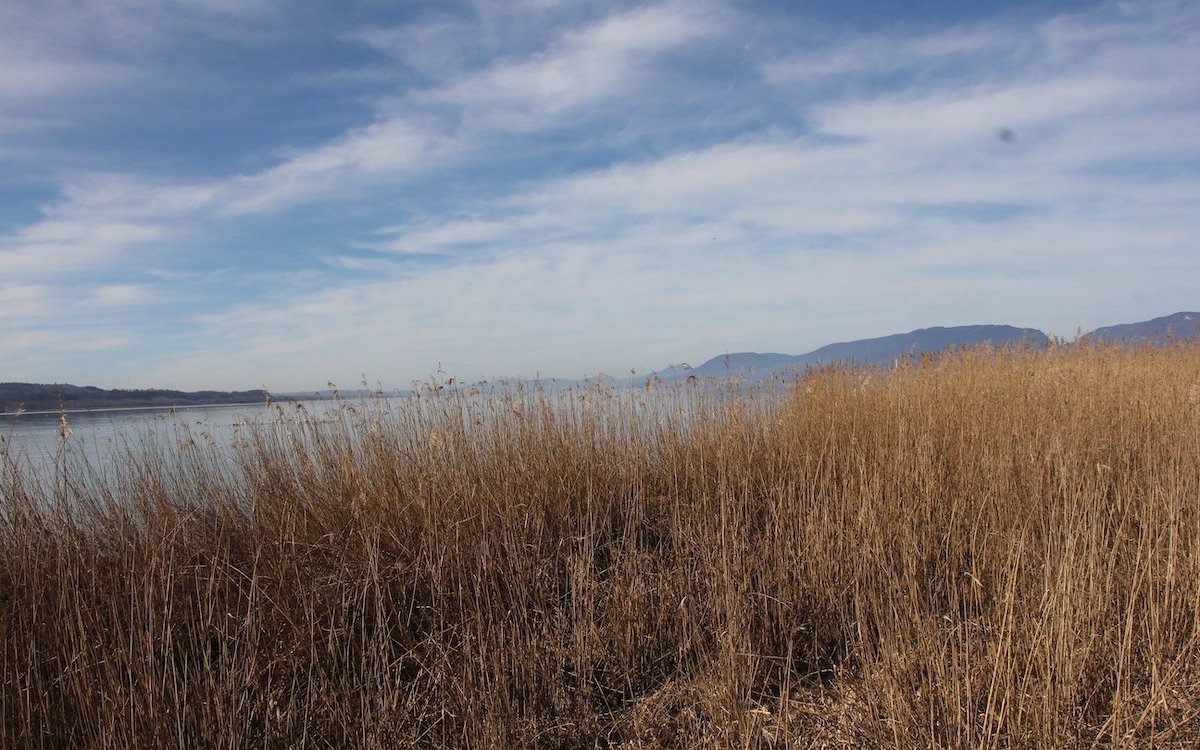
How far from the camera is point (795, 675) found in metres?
3.04

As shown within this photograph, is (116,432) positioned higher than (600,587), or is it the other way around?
(116,432)

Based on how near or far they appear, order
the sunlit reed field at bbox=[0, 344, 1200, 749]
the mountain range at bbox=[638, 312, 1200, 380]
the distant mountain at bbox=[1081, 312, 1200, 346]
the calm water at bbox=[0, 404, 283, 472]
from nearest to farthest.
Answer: the sunlit reed field at bbox=[0, 344, 1200, 749]
the calm water at bbox=[0, 404, 283, 472]
the mountain range at bbox=[638, 312, 1200, 380]
the distant mountain at bbox=[1081, 312, 1200, 346]

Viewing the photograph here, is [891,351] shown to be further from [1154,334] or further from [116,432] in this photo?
[116,432]

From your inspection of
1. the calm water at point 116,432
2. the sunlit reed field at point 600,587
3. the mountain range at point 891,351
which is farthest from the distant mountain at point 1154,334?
the calm water at point 116,432

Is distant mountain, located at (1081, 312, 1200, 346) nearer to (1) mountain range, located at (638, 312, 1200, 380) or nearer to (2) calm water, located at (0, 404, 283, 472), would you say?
(1) mountain range, located at (638, 312, 1200, 380)

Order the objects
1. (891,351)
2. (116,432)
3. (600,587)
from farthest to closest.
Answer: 1. (891,351)
2. (116,432)
3. (600,587)

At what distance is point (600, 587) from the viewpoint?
144 inches

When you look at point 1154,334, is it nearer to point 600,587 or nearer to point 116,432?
point 600,587

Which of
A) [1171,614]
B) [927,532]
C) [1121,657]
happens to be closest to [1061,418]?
[927,532]

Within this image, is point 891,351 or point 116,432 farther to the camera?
point 891,351

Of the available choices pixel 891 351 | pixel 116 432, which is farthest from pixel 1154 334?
pixel 116 432

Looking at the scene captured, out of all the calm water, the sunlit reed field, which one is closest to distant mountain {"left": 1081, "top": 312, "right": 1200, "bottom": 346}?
the sunlit reed field

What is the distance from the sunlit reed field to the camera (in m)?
2.35

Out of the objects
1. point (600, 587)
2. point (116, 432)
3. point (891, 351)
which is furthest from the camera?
point (891, 351)
